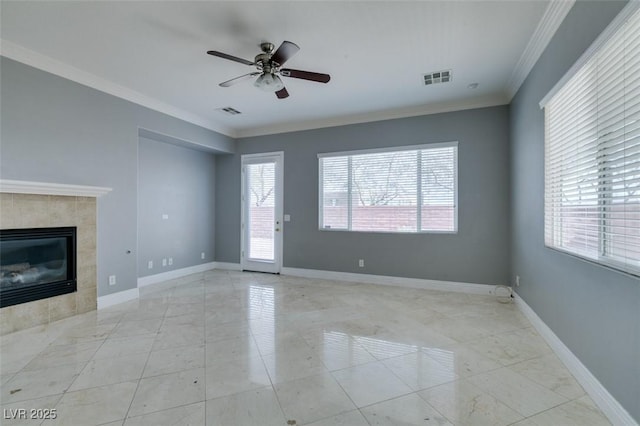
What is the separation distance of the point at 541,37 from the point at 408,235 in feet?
9.85

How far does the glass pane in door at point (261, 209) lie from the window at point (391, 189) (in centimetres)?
114

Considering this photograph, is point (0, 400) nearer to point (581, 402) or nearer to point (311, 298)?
point (311, 298)

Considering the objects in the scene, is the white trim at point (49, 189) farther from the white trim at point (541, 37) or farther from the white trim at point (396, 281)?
the white trim at point (541, 37)

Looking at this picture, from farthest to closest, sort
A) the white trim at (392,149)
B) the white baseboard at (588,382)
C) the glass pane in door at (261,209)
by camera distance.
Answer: the glass pane in door at (261,209) → the white trim at (392,149) → the white baseboard at (588,382)

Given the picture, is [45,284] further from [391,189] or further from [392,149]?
[392,149]

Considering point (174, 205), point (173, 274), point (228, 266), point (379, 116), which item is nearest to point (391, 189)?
point (379, 116)

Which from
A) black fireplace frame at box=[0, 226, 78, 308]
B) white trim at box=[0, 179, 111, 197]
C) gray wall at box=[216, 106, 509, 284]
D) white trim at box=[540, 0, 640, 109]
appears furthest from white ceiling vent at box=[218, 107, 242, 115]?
white trim at box=[540, 0, 640, 109]

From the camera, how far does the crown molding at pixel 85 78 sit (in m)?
3.00

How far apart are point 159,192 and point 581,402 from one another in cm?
591

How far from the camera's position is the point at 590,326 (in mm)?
1951

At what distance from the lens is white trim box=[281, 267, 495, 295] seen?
14.5 ft

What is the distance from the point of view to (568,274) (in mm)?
2299

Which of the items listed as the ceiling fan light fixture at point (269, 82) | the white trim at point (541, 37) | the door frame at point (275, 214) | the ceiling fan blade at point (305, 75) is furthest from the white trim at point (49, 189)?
the white trim at point (541, 37)

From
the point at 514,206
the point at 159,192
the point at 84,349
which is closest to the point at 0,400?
the point at 84,349
